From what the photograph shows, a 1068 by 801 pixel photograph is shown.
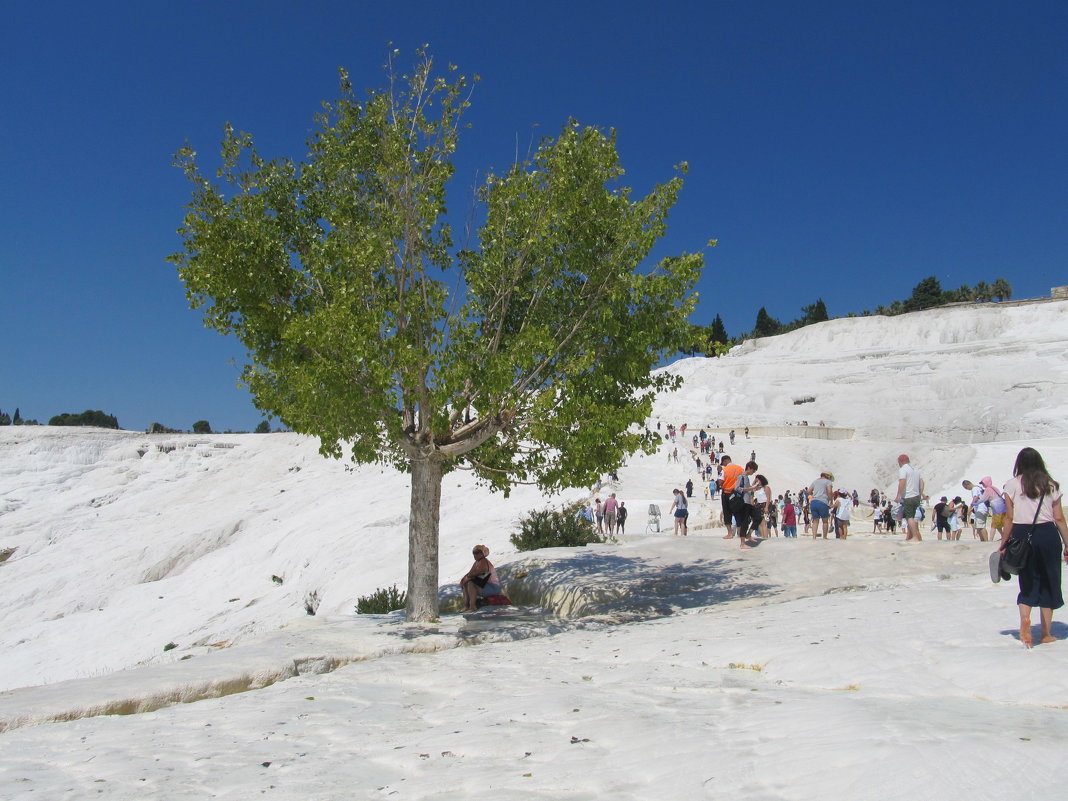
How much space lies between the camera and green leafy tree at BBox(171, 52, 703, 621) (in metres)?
11.1

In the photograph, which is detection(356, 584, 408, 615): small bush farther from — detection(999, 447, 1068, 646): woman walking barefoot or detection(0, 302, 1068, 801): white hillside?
detection(999, 447, 1068, 646): woman walking barefoot

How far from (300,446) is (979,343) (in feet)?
242

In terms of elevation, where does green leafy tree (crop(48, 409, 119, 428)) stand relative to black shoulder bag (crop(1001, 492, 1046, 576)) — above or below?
above

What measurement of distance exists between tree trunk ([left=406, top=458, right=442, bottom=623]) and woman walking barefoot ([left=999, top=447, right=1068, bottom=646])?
7.36 meters

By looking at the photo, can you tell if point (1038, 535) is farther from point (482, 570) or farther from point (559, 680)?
point (482, 570)

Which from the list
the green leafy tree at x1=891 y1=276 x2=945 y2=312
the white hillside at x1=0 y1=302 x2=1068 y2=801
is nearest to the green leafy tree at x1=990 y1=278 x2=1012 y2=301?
the green leafy tree at x1=891 y1=276 x2=945 y2=312

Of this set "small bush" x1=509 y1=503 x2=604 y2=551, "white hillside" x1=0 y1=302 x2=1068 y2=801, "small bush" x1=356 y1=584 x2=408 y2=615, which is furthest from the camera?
"small bush" x1=509 y1=503 x2=604 y2=551

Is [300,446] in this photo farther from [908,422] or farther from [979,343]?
[979,343]

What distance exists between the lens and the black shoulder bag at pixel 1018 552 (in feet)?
21.4

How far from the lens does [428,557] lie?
11.8 m

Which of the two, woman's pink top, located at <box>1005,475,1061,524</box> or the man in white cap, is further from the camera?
the man in white cap

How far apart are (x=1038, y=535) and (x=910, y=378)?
84.4 meters

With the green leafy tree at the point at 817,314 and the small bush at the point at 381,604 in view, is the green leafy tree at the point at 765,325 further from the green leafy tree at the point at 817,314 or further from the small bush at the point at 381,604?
the small bush at the point at 381,604

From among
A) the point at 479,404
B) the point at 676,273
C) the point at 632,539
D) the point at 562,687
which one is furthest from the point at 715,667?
the point at 632,539
